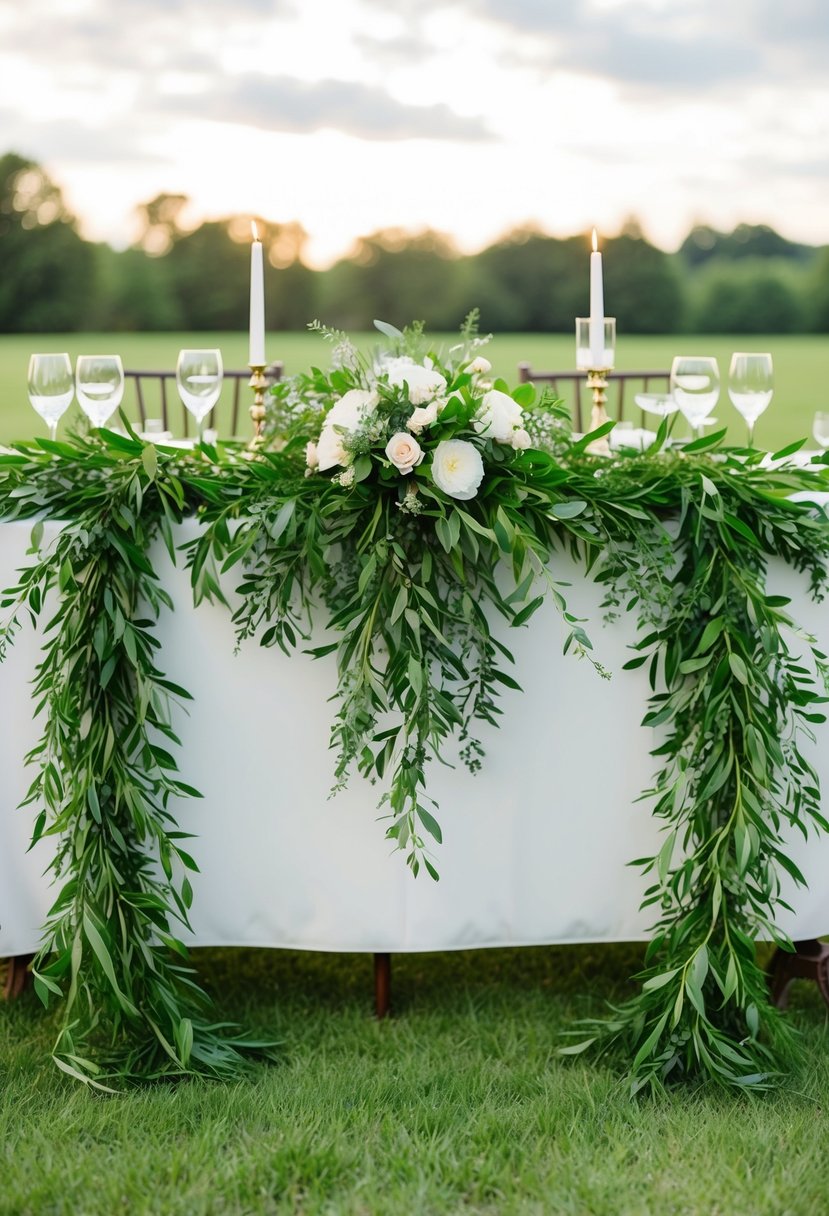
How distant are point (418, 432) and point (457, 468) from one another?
0.24ft

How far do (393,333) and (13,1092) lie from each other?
116 centimetres

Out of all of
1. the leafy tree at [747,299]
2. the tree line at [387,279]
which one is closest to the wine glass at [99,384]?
the tree line at [387,279]

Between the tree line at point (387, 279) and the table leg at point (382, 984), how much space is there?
20070mm

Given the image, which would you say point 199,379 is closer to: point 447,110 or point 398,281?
point 398,281

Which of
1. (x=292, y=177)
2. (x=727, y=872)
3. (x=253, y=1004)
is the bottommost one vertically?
(x=253, y=1004)

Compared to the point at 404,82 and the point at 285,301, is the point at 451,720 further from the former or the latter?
the point at 404,82

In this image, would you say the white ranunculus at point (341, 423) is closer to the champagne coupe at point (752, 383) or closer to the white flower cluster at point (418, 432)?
the white flower cluster at point (418, 432)

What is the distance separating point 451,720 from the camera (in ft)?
4.86

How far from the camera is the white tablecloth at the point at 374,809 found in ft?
5.42

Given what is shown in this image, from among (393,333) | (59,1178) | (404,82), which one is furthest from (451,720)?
(404,82)

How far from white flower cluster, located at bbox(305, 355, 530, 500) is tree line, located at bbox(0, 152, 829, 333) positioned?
2017 centimetres

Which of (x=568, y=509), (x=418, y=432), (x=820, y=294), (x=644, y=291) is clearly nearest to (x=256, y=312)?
(x=418, y=432)

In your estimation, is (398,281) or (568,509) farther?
(398,281)

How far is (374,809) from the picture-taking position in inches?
65.7
